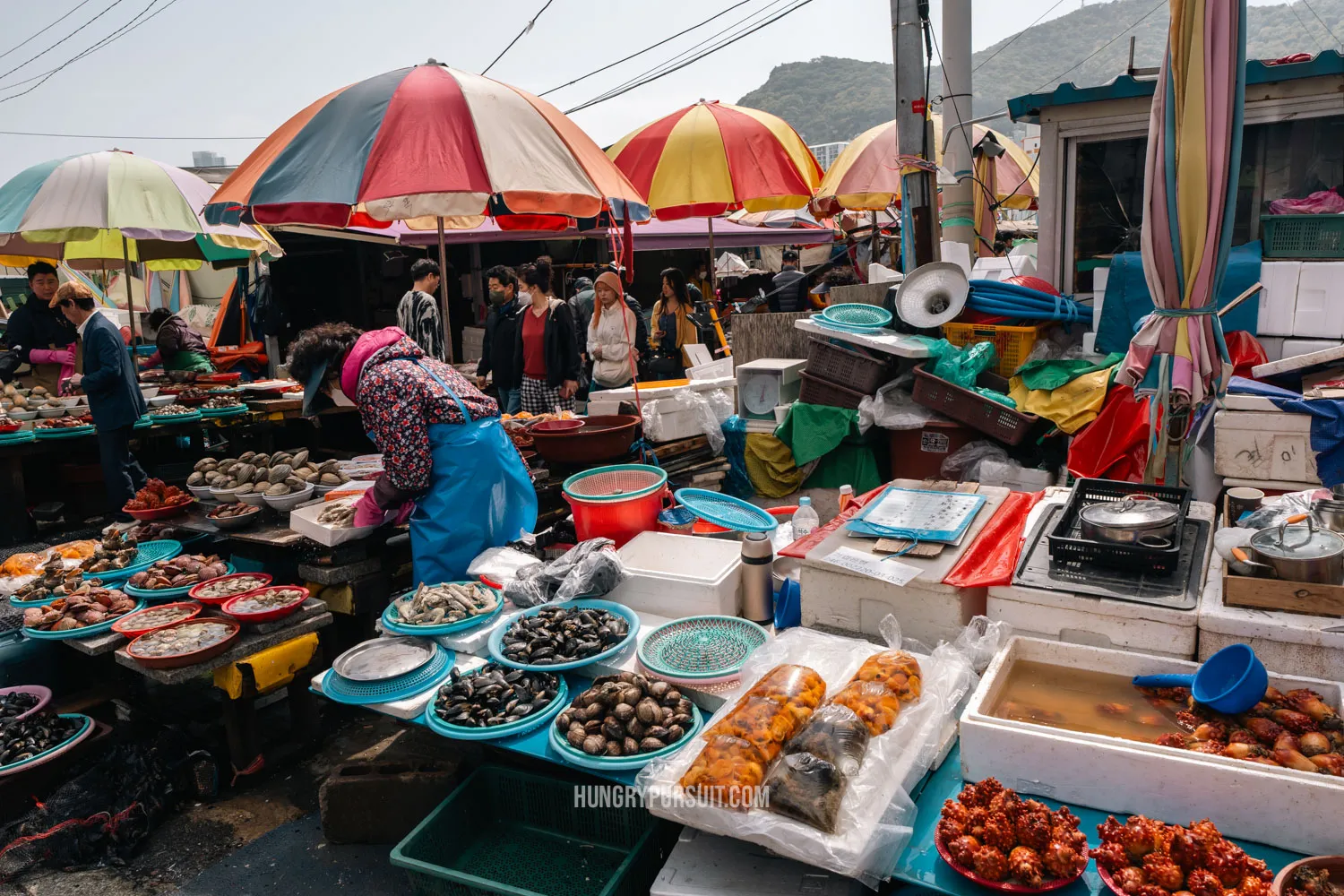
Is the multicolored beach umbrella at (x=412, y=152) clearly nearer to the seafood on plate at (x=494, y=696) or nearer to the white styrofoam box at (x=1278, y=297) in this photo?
the seafood on plate at (x=494, y=696)

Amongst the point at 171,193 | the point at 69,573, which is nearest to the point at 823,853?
the point at 69,573

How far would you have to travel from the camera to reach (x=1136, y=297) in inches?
227

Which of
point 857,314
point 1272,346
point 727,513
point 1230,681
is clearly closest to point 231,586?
point 727,513

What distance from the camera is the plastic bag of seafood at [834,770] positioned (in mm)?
2076

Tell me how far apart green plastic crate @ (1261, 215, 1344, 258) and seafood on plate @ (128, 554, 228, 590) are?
688 cm

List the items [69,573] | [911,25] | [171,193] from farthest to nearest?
[171,193] < [911,25] < [69,573]

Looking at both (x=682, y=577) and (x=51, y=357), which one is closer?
(x=682, y=577)

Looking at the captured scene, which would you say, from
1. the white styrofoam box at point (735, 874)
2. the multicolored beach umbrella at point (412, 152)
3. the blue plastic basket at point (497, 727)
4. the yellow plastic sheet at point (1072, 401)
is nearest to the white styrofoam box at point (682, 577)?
the blue plastic basket at point (497, 727)

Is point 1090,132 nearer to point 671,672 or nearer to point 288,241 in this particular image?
point 671,672

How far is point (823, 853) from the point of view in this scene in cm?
203

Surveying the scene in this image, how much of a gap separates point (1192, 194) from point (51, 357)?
379 inches

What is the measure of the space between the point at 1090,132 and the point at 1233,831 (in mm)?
5907

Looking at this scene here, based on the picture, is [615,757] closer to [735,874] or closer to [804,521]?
[735,874]

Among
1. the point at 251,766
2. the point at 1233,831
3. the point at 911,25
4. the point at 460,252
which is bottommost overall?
the point at 251,766
